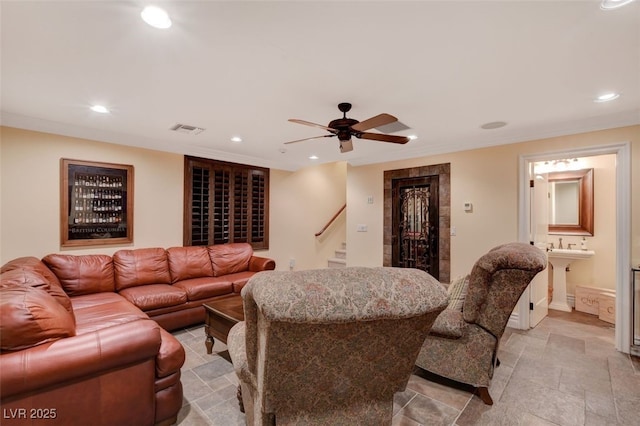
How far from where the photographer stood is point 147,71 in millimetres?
2131

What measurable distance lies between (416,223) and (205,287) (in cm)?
319

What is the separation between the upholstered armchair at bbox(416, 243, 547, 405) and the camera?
6.34ft

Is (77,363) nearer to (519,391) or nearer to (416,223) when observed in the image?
(519,391)

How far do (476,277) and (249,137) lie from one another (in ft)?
10.3

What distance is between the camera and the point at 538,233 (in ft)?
12.2

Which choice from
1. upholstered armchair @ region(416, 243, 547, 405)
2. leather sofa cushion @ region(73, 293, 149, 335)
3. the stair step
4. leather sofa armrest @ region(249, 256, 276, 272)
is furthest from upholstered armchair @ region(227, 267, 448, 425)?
the stair step

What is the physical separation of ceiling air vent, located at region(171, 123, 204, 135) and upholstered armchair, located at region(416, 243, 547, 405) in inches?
133

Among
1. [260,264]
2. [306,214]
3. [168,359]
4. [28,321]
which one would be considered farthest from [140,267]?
[306,214]

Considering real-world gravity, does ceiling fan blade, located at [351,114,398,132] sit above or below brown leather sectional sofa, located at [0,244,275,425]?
above

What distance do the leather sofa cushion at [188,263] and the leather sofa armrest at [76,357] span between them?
228 centimetres

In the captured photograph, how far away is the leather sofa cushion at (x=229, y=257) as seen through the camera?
14.0ft

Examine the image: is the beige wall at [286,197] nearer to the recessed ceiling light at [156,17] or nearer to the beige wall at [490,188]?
the beige wall at [490,188]

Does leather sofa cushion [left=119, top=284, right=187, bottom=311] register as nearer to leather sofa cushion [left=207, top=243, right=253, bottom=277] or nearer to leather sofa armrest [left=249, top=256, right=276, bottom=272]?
leather sofa cushion [left=207, top=243, right=253, bottom=277]

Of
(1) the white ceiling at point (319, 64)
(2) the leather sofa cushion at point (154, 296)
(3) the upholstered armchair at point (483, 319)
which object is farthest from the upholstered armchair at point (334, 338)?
(2) the leather sofa cushion at point (154, 296)
